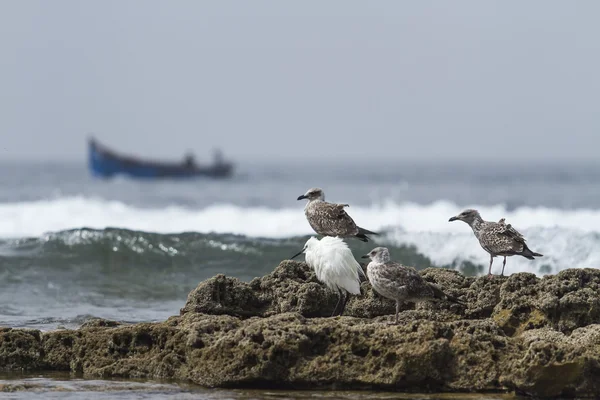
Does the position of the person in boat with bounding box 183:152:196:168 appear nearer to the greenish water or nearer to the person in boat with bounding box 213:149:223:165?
the person in boat with bounding box 213:149:223:165

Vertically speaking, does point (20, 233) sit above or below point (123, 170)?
below

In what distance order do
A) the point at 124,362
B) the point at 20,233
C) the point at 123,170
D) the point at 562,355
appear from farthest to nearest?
the point at 123,170 < the point at 20,233 < the point at 124,362 < the point at 562,355

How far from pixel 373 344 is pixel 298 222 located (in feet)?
58.5

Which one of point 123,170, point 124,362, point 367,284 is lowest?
point 124,362

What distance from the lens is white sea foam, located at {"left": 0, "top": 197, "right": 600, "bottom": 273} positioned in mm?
18797

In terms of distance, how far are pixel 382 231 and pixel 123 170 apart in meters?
47.4

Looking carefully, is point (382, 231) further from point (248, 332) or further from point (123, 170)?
point (123, 170)

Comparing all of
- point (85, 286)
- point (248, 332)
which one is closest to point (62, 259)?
point (85, 286)

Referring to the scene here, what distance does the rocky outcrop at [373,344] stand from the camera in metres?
7.07

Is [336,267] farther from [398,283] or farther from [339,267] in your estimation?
[398,283]

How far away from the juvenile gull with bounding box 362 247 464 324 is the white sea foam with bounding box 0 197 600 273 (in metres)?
10.1

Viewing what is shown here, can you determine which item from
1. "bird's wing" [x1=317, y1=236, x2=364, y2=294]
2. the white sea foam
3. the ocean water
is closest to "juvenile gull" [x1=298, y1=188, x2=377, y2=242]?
"bird's wing" [x1=317, y1=236, x2=364, y2=294]

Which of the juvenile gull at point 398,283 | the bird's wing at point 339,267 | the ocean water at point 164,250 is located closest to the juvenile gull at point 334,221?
the bird's wing at point 339,267

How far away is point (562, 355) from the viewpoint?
695cm
